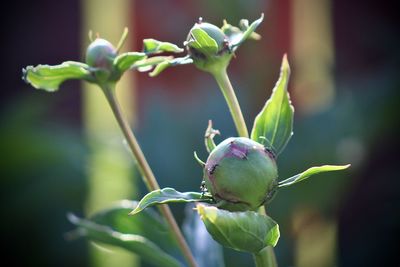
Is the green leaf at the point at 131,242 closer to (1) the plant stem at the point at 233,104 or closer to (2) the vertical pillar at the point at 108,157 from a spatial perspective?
(1) the plant stem at the point at 233,104

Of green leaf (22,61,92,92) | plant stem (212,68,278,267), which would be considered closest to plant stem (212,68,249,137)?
plant stem (212,68,278,267)

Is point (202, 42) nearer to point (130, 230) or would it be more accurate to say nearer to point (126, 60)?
point (126, 60)

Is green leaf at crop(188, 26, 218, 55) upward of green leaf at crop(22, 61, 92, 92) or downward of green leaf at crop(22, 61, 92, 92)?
downward

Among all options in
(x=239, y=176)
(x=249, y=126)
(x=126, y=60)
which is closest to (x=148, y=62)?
(x=126, y=60)

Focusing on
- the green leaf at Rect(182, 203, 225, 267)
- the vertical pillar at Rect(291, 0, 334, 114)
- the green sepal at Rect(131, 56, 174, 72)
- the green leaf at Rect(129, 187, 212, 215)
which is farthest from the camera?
the vertical pillar at Rect(291, 0, 334, 114)

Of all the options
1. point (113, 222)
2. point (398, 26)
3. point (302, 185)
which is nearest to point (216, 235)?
point (113, 222)

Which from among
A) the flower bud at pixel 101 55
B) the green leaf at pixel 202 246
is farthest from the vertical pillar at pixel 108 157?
the flower bud at pixel 101 55

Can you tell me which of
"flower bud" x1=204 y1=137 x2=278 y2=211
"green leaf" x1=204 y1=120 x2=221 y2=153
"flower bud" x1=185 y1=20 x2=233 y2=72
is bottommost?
"flower bud" x1=204 y1=137 x2=278 y2=211

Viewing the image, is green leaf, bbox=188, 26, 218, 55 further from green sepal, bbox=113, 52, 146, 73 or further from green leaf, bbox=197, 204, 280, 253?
green leaf, bbox=197, 204, 280, 253

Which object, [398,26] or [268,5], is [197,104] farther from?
[398,26]
